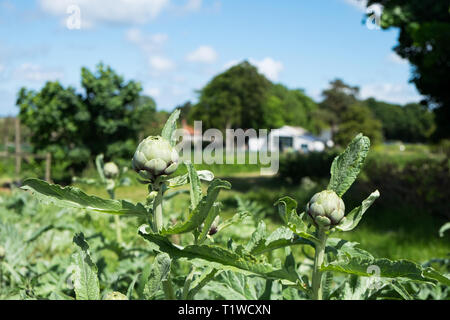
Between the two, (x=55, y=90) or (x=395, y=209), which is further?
(x=55, y=90)

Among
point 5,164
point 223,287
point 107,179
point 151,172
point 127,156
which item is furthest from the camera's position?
point 5,164

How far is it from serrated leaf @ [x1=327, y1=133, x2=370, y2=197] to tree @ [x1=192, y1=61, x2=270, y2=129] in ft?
88.5

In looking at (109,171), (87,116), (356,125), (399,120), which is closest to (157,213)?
(109,171)

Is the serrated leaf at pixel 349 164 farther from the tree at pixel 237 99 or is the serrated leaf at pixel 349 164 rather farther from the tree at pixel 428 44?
the tree at pixel 237 99

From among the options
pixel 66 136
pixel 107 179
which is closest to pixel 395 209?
pixel 107 179

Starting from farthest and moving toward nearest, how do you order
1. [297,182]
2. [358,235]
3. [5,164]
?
1. [5,164]
2. [297,182]
3. [358,235]

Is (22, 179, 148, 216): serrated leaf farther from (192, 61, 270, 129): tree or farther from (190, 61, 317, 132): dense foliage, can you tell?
(190, 61, 317, 132): dense foliage

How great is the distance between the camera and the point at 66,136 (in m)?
8.52

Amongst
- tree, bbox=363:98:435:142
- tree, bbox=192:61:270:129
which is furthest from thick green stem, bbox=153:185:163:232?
tree, bbox=363:98:435:142

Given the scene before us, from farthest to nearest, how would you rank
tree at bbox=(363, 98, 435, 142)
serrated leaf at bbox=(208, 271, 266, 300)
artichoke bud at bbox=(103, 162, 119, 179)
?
tree at bbox=(363, 98, 435, 142), artichoke bud at bbox=(103, 162, 119, 179), serrated leaf at bbox=(208, 271, 266, 300)

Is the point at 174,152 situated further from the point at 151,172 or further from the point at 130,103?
the point at 130,103

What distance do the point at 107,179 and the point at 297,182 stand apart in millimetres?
8481

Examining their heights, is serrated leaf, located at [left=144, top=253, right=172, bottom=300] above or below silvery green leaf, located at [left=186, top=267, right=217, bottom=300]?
above

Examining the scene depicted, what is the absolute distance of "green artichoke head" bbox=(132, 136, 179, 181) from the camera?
0.50 meters
